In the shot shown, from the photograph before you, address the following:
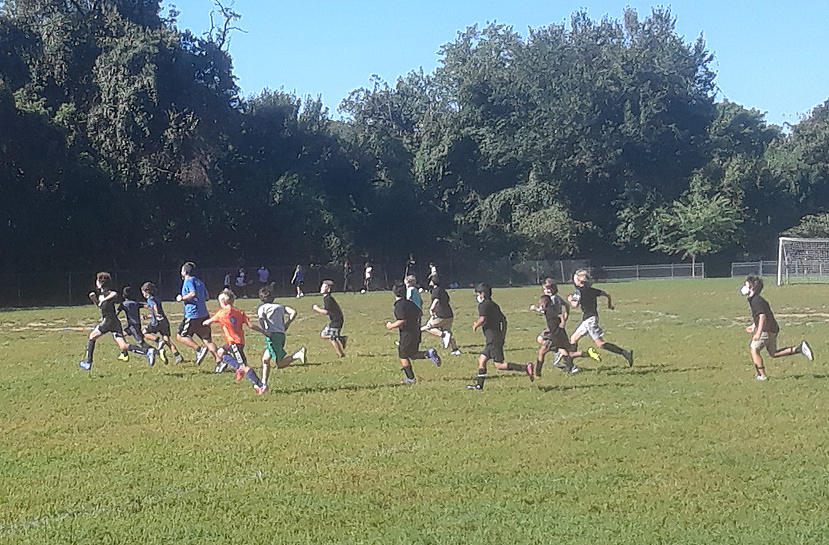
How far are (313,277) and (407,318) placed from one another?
4511cm

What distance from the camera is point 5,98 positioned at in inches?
1708

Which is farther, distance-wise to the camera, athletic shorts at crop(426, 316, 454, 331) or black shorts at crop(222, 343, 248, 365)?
athletic shorts at crop(426, 316, 454, 331)

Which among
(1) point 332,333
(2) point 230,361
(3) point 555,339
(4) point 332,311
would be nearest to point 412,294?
(4) point 332,311

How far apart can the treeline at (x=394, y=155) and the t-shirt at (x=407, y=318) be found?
115ft

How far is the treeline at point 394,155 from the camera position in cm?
4831

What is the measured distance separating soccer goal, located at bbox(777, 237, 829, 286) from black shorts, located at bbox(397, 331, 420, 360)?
46164mm

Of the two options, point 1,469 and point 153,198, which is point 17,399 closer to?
point 1,469

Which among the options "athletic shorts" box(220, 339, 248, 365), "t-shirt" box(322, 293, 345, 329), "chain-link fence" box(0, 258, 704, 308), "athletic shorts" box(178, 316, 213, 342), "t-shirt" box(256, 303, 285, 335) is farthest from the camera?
"chain-link fence" box(0, 258, 704, 308)

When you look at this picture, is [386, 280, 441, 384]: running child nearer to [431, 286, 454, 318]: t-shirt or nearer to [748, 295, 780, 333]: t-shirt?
[431, 286, 454, 318]: t-shirt

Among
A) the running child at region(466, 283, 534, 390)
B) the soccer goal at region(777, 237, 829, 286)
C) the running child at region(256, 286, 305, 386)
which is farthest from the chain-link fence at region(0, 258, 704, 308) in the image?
→ the running child at region(466, 283, 534, 390)

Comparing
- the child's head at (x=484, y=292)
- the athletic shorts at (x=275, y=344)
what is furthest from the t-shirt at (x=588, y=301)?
the athletic shorts at (x=275, y=344)

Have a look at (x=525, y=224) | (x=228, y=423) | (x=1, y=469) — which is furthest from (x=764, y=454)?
(x=525, y=224)

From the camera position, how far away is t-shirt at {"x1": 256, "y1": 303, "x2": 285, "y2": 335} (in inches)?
551

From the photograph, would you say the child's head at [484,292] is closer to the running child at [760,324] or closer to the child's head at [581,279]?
the child's head at [581,279]
